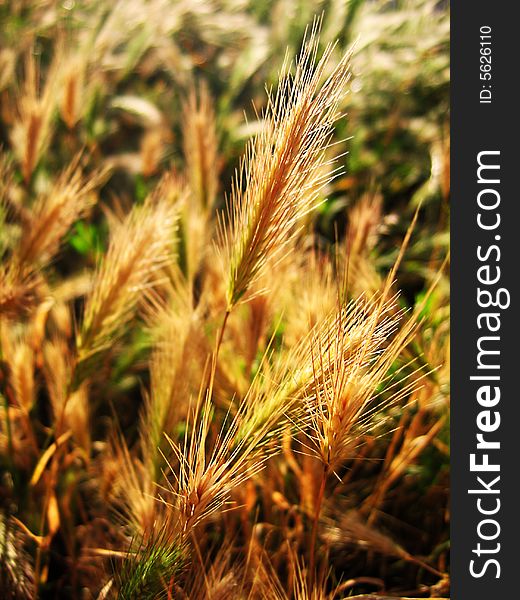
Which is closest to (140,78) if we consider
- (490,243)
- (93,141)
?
(93,141)

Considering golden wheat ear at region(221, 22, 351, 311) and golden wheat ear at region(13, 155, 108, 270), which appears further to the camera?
golden wheat ear at region(13, 155, 108, 270)

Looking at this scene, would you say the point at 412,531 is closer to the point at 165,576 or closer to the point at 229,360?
the point at 229,360

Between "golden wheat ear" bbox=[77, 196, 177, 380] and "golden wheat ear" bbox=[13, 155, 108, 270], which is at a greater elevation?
"golden wheat ear" bbox=[13, 155, 108, 270]

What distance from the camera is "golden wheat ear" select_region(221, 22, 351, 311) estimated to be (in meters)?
0.55

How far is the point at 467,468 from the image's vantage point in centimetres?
78

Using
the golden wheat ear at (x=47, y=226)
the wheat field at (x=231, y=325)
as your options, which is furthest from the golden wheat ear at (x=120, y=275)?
the golden wheat ear at (x=47, y=226)

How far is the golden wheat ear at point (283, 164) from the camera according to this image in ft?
1.79

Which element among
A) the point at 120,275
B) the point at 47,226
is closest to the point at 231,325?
the point at 120,275

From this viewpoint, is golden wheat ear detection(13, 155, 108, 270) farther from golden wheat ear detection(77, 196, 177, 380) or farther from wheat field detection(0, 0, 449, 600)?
golden wheat ear detection(77, 196, 177, 380)

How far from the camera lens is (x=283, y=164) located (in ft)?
1.85

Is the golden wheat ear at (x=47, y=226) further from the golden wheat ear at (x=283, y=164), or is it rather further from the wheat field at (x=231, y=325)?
the golden wheat ear at (x=283, y=164)

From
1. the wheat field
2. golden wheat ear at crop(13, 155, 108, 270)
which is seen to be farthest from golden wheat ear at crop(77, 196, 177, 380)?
golden wheat ear at crop(13, 155, 108, 270)

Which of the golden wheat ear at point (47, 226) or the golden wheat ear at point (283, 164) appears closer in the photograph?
the golden wheat ear at point (283, 164)

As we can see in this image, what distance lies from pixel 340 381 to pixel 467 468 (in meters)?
0.34
